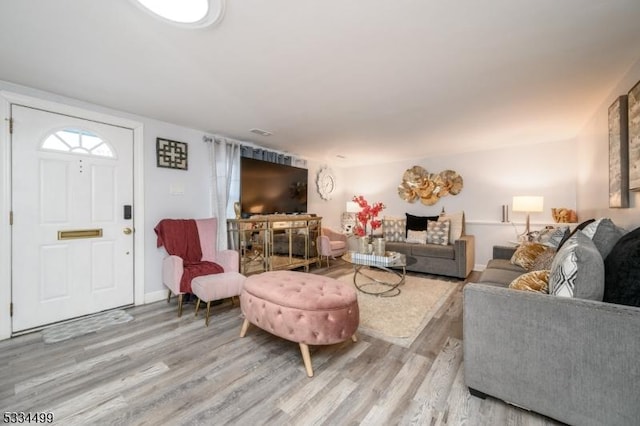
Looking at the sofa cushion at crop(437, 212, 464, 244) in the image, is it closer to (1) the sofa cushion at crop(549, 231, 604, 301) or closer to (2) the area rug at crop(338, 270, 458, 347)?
(2) the area rug at crop(338, 270, 458, 347)

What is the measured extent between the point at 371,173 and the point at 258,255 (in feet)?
11.3

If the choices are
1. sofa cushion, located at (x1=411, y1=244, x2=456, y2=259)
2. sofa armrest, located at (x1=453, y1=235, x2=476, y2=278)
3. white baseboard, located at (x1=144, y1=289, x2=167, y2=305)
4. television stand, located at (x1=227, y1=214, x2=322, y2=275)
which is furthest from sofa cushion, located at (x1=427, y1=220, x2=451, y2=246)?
white baseboard, located at (x1=144, y1=289, x2=167, y2=305)

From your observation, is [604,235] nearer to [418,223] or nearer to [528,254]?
[528,254]

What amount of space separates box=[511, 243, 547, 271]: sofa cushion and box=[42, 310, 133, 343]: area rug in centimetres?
408

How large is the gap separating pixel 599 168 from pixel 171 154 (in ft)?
16.0

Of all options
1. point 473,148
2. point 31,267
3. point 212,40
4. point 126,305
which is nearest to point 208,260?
point 126,305

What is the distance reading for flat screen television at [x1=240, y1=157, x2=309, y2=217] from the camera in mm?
3844

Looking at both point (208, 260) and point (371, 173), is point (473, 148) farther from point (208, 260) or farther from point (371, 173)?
point (208, 260)

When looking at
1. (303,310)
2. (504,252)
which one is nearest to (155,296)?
(303,310)

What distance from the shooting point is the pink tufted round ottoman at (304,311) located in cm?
171

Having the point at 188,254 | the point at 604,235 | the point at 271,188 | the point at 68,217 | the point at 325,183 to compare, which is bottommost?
the point at 188,254

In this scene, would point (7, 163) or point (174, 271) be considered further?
point (174, 271)

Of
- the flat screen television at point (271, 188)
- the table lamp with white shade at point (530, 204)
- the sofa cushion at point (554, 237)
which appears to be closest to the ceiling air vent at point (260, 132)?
the flat screen television at point (271, 188)

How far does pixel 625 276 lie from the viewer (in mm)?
1176
